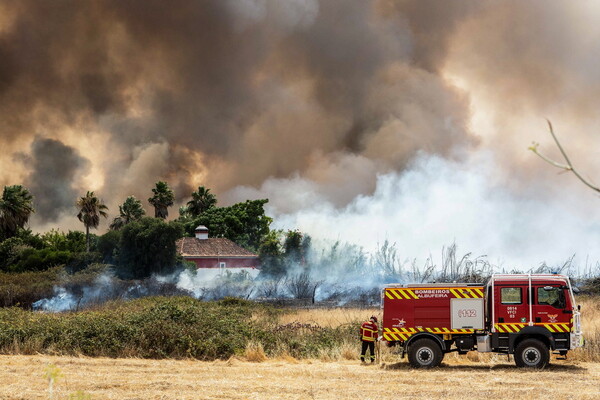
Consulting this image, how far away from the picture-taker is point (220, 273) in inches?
3167

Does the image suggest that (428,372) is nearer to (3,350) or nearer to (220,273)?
(3,350)

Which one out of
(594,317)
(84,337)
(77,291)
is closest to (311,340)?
(84,337)

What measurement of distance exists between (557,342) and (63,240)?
8455cm

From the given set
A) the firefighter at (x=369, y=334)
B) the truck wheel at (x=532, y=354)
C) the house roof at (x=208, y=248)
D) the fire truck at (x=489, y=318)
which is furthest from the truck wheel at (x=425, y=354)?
the house roof at (x=208, y=248)

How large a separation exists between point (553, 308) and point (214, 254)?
216 feet

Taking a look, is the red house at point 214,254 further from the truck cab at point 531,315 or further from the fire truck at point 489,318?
the truck cab at point 531,315

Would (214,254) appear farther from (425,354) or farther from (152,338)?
(425,354)

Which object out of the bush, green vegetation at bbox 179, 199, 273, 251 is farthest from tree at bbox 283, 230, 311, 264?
the bush

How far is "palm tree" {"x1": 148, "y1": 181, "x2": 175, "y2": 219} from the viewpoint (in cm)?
11281

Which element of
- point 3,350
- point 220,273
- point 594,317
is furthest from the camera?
point 220,273

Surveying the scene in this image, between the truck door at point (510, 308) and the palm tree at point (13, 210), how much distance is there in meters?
81.6

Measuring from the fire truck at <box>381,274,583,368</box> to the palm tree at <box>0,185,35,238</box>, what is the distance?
79.7 metres

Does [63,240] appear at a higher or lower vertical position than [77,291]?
higher

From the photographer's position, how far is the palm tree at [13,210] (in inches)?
3573
